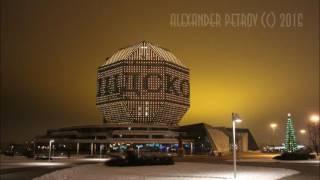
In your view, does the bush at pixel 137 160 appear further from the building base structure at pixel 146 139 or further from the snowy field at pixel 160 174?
the building base structure at pixel 146 139

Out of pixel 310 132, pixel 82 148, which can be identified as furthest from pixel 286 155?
pixel 82 148

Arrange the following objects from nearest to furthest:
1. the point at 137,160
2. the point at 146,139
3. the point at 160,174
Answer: the point at 160,174 < the point at 137,160 < the point at 146,139

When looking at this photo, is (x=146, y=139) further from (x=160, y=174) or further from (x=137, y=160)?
(x=160, y=174)

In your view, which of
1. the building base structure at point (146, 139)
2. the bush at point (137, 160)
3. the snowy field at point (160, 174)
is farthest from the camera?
the building base structure at point (146, 139)

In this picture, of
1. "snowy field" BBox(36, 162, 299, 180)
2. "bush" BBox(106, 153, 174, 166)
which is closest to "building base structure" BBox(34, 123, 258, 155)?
"bush" BBox(106, 153, 174, 166)

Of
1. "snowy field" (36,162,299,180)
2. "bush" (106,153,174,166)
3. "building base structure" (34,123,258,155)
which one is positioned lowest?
"snowy field" (36,162,299,180)

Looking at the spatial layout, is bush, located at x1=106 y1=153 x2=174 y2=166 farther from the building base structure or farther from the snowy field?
the building base structure

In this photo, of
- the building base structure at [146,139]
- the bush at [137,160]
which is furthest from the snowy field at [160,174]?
the building base structure at [146,139]

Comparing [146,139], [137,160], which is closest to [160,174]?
[137,160]

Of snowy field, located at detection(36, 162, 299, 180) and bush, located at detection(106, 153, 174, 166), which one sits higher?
bush, located at detection(106, 153, 174, 166)

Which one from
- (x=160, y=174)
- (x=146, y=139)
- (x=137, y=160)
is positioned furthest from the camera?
(x=146, y=139)

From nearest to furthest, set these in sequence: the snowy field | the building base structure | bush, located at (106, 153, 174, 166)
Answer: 1. the snowy field
2. bush, located at (106, 153, 174, 166)
3. the building base structure

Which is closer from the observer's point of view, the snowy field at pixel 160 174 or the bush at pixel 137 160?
the snowy field at pixel 160 174

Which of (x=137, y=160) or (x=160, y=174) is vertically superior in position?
(x=137, y=160)
